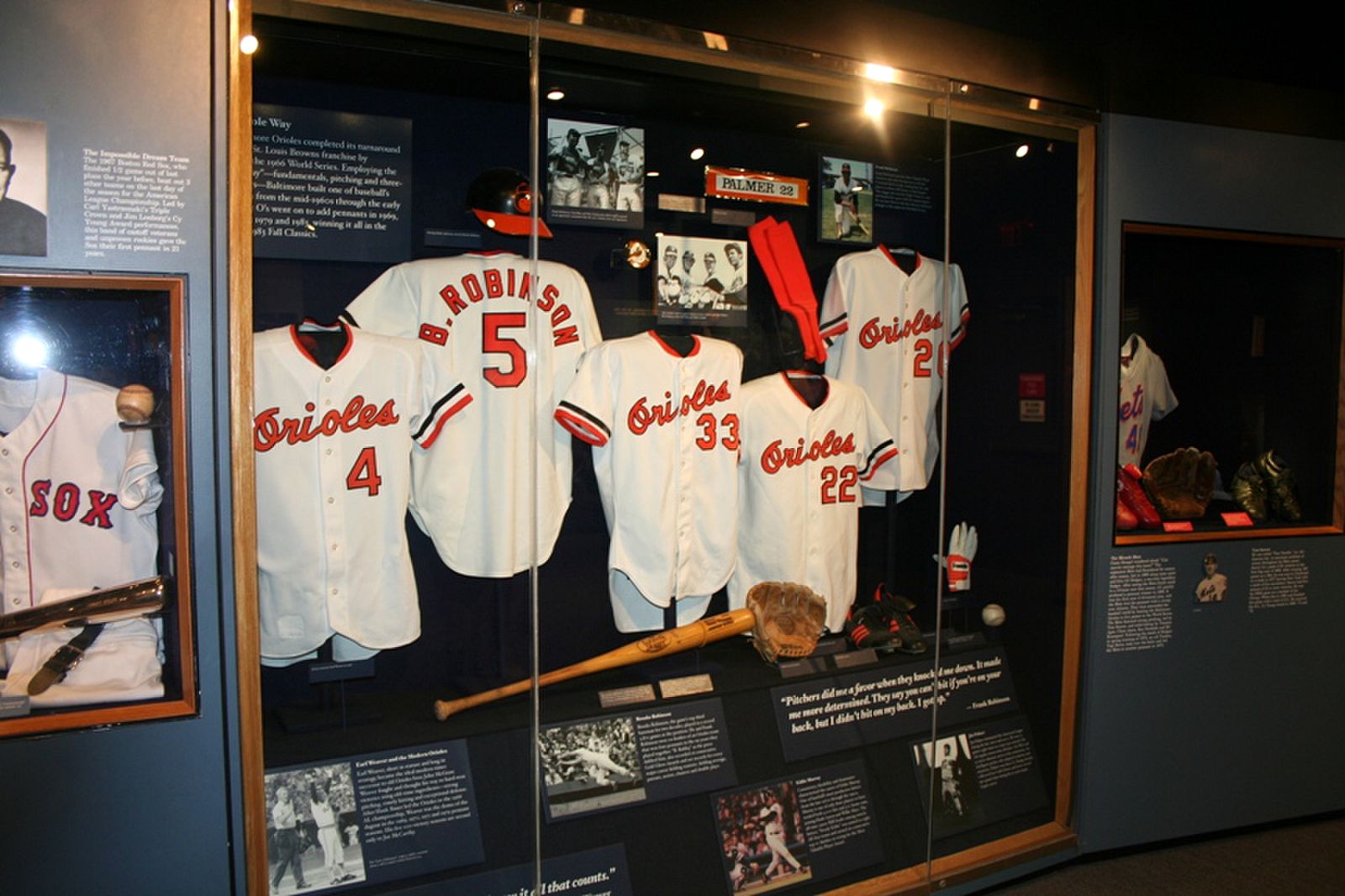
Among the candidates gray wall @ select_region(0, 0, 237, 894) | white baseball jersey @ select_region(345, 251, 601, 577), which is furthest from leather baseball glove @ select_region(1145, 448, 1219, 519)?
gray wall @ select_region(0, 0, 237, 894)

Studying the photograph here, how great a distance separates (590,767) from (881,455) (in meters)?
1.20

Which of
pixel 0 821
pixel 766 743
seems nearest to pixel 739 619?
pixel 766 743

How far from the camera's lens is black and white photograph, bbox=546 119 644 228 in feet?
7.28

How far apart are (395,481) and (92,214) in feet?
2.71

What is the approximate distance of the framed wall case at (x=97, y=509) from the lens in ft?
5.41

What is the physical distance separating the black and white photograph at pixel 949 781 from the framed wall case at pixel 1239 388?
1000mm

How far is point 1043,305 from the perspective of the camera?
2.80 metres

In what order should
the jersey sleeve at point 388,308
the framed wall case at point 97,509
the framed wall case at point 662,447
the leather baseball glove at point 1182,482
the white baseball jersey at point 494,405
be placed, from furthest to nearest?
the leather baseball glove at point 1182,482, the white baseball jersey at point 494,405, the jersey sleeve at point 388,308, the framed wall case at point 662,447, the framed wall case at point 97,509

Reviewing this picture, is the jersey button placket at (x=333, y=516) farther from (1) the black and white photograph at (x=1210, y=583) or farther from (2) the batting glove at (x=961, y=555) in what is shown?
(1) the black and white photograph at (x=1210, y=583)

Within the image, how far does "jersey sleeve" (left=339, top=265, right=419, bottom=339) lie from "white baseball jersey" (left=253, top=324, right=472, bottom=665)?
3 cm

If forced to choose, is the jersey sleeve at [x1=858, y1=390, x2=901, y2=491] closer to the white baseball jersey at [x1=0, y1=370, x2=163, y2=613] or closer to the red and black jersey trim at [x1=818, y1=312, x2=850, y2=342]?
the red and black jersey trim at [x1=818, y1=312, x2=850, y2=342]

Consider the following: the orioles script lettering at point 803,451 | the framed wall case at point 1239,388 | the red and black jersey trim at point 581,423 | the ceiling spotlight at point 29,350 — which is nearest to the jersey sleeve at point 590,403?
the red and black jersey trim at point 581,423

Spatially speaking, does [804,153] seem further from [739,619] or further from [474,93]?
[739,619]

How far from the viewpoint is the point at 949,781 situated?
2.70 m
